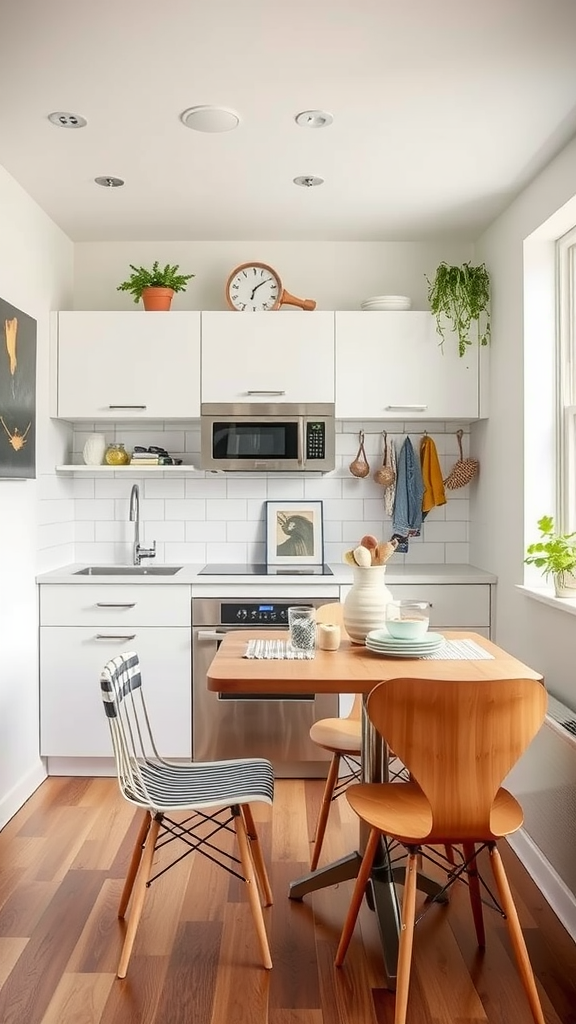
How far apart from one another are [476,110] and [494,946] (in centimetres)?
267

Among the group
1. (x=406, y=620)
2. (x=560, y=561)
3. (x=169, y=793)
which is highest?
(x=560, y=561)

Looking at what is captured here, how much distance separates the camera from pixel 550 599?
9.75ft

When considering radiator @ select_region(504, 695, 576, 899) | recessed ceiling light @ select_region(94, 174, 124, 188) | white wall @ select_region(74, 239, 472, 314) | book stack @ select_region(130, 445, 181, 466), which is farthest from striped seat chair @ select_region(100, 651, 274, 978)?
white wall @ select_region(74, 239, 472, 314)

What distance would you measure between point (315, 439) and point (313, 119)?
1.54 meters

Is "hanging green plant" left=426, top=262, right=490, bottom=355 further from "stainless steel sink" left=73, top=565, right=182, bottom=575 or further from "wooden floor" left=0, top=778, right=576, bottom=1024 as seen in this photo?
"wooden floor" left=0, top=778, right=576, bottom=1024

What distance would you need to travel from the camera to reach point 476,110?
2.80 meters

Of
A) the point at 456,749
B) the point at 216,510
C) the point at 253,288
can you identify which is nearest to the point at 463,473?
the point at 216,510

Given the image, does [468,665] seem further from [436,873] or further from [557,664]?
[436,873]

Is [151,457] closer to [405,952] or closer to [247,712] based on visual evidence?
[247,712]

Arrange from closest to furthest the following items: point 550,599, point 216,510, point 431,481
Answer: point 550,599 < point 431,481 < point 216,510

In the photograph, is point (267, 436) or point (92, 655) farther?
point (267, 436)

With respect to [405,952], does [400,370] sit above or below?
above

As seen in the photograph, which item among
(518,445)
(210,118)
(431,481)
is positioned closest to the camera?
(210,118)

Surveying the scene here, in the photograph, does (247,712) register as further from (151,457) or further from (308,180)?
(308,180)
